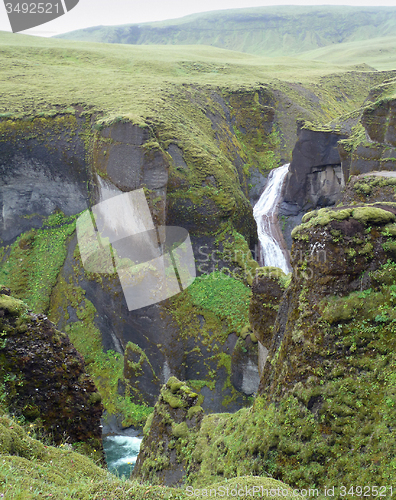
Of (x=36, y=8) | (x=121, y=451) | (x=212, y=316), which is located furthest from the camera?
(x=212, y=316)

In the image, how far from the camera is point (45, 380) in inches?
367

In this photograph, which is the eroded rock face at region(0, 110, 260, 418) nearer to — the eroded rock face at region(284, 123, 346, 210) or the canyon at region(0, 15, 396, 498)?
the canyon at region(0, 15, 396, 498)

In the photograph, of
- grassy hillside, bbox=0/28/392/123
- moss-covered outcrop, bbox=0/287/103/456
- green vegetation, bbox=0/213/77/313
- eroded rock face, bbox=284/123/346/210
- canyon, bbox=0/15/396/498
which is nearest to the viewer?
canyon, bbox=0/15/396/498

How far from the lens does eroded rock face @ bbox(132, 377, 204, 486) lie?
902 cm

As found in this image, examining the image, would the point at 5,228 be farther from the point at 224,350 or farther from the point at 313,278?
the point at 313,278

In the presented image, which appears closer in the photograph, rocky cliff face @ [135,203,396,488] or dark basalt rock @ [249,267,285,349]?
rocky cliff face @ [135,203,396,488]

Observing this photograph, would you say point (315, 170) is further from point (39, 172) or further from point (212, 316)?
point (39, 172)

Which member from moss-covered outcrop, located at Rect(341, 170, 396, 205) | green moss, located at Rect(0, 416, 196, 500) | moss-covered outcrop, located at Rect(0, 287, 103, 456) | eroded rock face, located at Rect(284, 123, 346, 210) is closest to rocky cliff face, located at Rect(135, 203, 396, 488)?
green moss, located at Rect(0, 416, 196, 500)

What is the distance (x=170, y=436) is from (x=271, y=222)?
24.8 metres

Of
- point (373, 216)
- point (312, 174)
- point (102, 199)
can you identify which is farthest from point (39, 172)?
point (373, 216)

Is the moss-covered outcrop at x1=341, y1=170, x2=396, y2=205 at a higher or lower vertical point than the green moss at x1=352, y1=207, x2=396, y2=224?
lower

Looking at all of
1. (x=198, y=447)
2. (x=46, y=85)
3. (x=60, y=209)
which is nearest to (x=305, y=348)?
(x=198, y=447)

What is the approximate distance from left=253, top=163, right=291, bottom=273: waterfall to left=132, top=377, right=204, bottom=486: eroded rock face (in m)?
18.3

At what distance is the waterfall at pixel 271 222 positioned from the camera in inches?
1115
